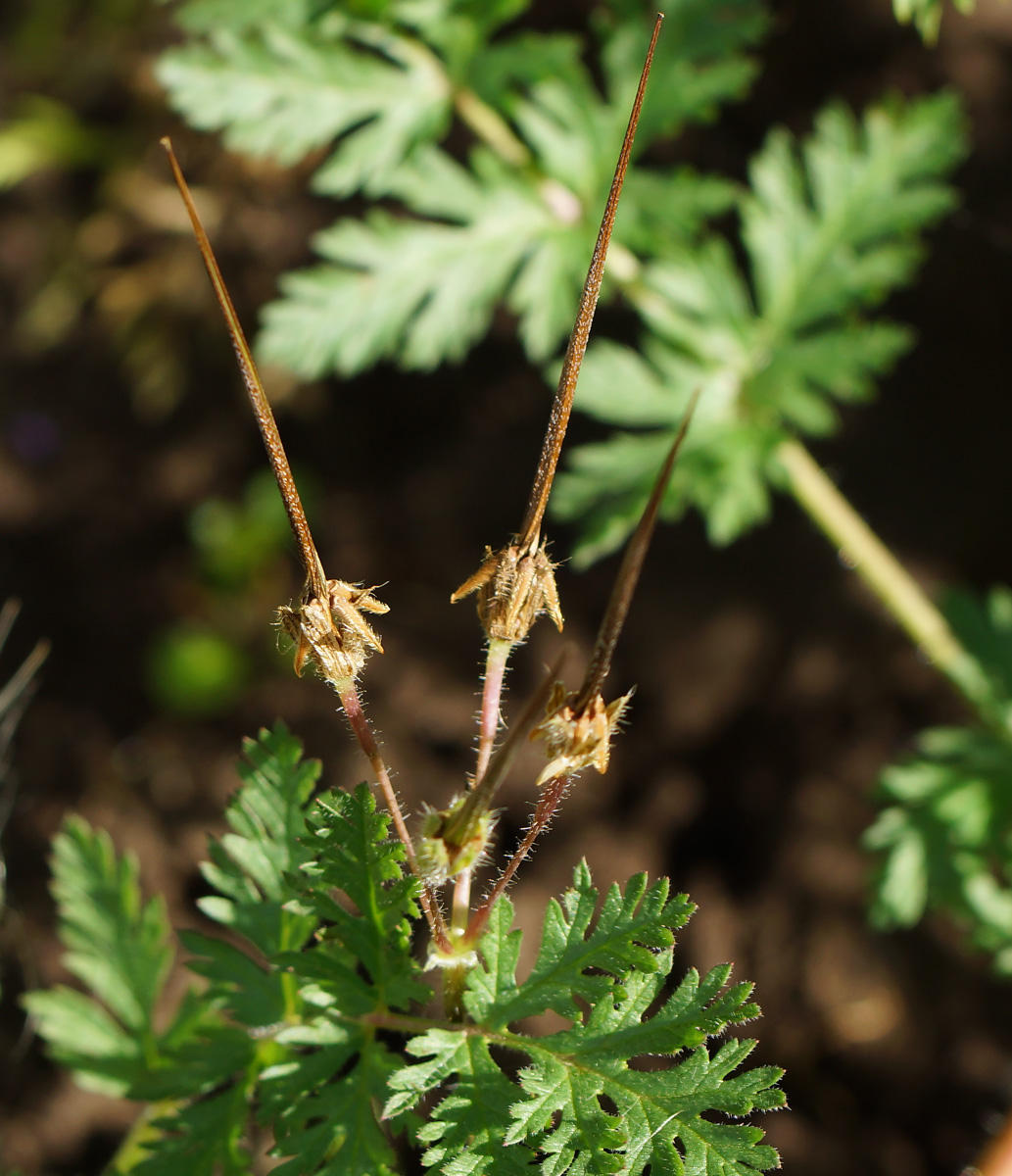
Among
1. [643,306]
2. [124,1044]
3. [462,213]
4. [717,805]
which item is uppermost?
[462,213]

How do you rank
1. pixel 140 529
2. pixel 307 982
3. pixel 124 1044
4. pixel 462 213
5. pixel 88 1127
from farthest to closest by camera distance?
1. pixel 140 529
2. pixel 88 1127
3. pixel 462 213
4. pixel 124 1044
5. pixel 307 982

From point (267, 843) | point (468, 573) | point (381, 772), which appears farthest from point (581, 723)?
point (468, 573)

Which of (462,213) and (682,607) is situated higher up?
(462,213)

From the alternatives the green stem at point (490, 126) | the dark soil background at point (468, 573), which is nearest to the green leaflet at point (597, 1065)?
the dark soil background at point (468, 573)

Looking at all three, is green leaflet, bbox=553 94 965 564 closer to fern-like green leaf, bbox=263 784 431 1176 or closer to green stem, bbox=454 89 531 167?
green stem, bbox=454 89 531 167

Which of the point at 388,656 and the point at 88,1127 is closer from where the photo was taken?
→ the point at 88,1127

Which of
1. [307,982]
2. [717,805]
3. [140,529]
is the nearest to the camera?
[307,982]

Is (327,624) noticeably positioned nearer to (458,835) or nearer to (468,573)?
(458,835)

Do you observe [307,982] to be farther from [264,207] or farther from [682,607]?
[264,207]

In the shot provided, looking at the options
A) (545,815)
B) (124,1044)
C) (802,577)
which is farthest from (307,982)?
(802,577)

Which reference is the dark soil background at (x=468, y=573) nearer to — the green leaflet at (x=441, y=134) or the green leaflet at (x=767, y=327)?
the green leaflet at (x=767, y=327)
